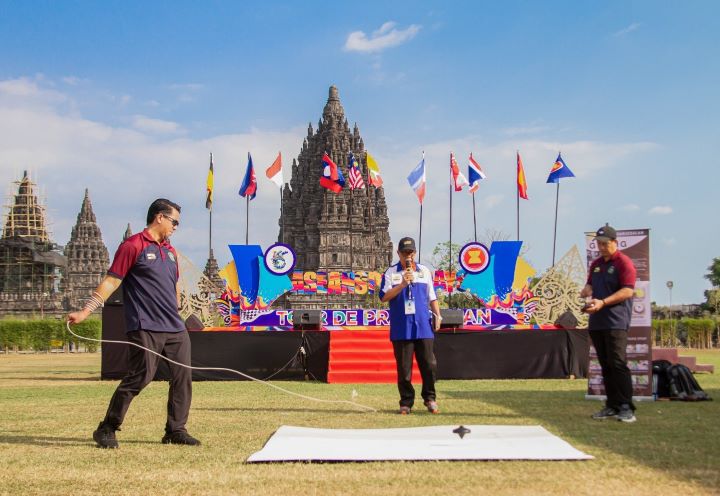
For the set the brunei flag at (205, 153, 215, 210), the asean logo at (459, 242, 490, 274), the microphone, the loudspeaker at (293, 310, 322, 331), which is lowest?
the loudspeaker at (293, 310, 322, 331)

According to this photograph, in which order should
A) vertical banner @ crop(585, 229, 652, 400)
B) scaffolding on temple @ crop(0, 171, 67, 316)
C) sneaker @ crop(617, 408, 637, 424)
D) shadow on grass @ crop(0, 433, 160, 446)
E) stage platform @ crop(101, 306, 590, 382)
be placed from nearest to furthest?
shadow on grass @ crop(0, 433, 160, 446) < sneaker @ crop(617, 408, 637, 424) < vertical banner @ crop(585, 229, 652, 400) < stage platform @ crop(101, 306, 590, 382) < scaffolding on temple @ crop(0, 171, 67, 316)

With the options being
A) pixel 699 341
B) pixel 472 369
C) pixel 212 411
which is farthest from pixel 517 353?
pixel 699 341

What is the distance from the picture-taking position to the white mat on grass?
558 centimetres

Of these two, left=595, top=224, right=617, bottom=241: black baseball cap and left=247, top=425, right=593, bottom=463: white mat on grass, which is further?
left=595, top=224, right=617, bottom=241: black baseball cap

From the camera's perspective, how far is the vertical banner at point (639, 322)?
10375mm

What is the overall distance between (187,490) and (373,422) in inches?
129

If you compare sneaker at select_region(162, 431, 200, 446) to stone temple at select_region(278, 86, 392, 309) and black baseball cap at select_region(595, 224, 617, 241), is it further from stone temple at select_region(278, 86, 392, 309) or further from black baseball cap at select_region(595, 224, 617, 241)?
stone temple at select_region(278, 86, 392, 309)

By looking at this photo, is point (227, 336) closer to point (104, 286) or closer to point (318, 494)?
point (104, 286)

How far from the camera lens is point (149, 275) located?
6797 mm

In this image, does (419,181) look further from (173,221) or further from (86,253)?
(86,253)

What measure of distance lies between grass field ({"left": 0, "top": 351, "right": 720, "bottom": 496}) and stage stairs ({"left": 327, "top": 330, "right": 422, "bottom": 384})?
A: 3.70m

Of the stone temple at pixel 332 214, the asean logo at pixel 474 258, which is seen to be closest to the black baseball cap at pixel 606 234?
the asean logo at pixel 474 258

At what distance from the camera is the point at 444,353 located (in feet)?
51.0

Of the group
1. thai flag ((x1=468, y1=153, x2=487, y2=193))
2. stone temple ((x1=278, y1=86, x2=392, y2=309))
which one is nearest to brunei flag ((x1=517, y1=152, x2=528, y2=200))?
thai flag ((x1=468, y1=153, x2=487, y2=193))
